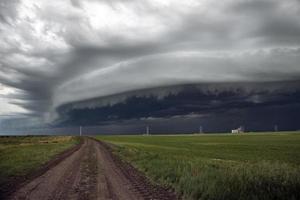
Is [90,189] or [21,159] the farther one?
[21,159]

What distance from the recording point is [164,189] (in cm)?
1767

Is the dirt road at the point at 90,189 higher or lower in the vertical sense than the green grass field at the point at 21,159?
lower

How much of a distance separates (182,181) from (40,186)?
7630mm

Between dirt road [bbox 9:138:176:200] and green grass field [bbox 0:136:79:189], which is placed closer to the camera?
dirt road [bbox 9:138:176:200]

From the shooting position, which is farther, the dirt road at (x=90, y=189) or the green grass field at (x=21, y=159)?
the green grass field at (x=21, y=159)

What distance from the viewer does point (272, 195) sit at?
12812mm

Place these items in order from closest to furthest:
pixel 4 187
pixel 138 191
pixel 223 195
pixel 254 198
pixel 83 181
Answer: pixel 254 198 < pixel 223 195 < pixel 138 191 < pixel 4 187 < pixel 83 181

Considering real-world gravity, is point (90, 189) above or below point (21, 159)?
below

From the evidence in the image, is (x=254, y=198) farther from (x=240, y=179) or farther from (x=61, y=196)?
(x=61, y=196)

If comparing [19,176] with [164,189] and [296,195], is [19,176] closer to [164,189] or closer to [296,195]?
[164,189]

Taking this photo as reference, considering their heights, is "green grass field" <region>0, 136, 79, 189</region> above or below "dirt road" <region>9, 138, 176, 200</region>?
above

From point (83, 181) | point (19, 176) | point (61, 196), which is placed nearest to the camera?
point (61, 196)

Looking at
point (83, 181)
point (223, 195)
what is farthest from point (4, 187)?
point (223, 195)

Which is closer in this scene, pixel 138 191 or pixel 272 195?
pixel 272 195
